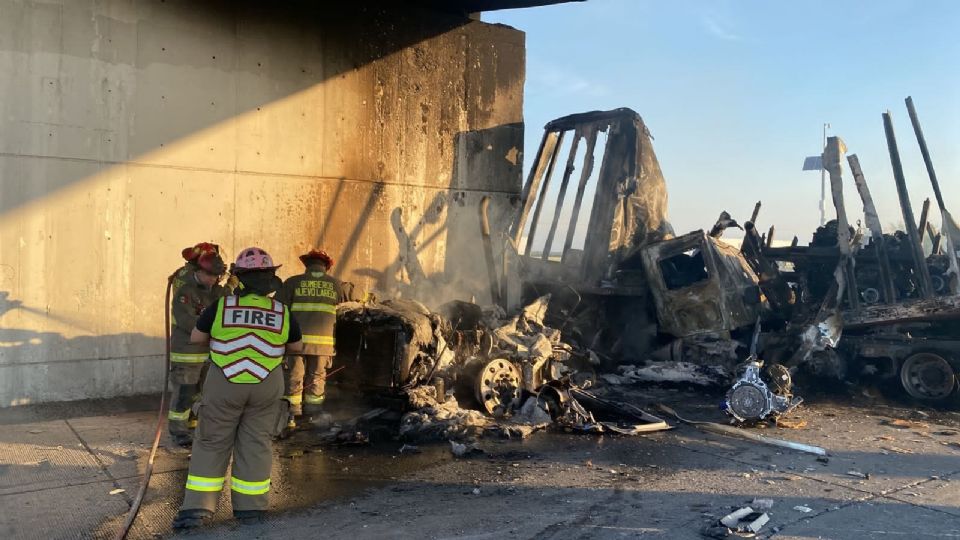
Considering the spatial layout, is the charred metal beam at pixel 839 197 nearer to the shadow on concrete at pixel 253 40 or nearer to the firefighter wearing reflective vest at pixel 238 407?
the shadow on concrete at pixel 253 40

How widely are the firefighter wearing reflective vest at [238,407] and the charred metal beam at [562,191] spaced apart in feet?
24.1

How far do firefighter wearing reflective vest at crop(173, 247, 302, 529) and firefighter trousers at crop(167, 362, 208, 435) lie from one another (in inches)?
66.3

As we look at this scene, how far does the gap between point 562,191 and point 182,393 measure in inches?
286

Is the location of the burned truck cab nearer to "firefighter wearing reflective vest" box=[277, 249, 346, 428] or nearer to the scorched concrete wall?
the scorched concrete wall

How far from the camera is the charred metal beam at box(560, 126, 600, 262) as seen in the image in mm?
11062

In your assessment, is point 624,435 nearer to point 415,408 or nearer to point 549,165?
point 415,408

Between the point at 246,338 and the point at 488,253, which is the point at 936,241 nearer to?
the point at 488,253

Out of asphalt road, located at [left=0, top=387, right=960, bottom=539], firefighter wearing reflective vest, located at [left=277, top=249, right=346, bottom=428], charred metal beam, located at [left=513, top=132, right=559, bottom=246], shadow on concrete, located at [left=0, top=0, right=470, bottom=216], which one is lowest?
asphalt road, located at [left=0, top=387, right=960, bottom=539]

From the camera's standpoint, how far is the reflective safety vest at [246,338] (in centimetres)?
439

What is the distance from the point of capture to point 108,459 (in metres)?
5.59

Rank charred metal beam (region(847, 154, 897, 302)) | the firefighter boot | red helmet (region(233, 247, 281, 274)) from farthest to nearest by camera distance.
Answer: charred metal beam (region(847, 154, 897, 302)) < red helmet (region(233, 247, 281, 274)) < the firefighter boot

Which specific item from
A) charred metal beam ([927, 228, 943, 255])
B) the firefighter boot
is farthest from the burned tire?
the firefighter boot

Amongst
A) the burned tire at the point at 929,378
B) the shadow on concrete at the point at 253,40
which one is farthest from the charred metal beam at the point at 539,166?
the burned tire at the point at 929,378

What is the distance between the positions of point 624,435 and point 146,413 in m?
4.65
